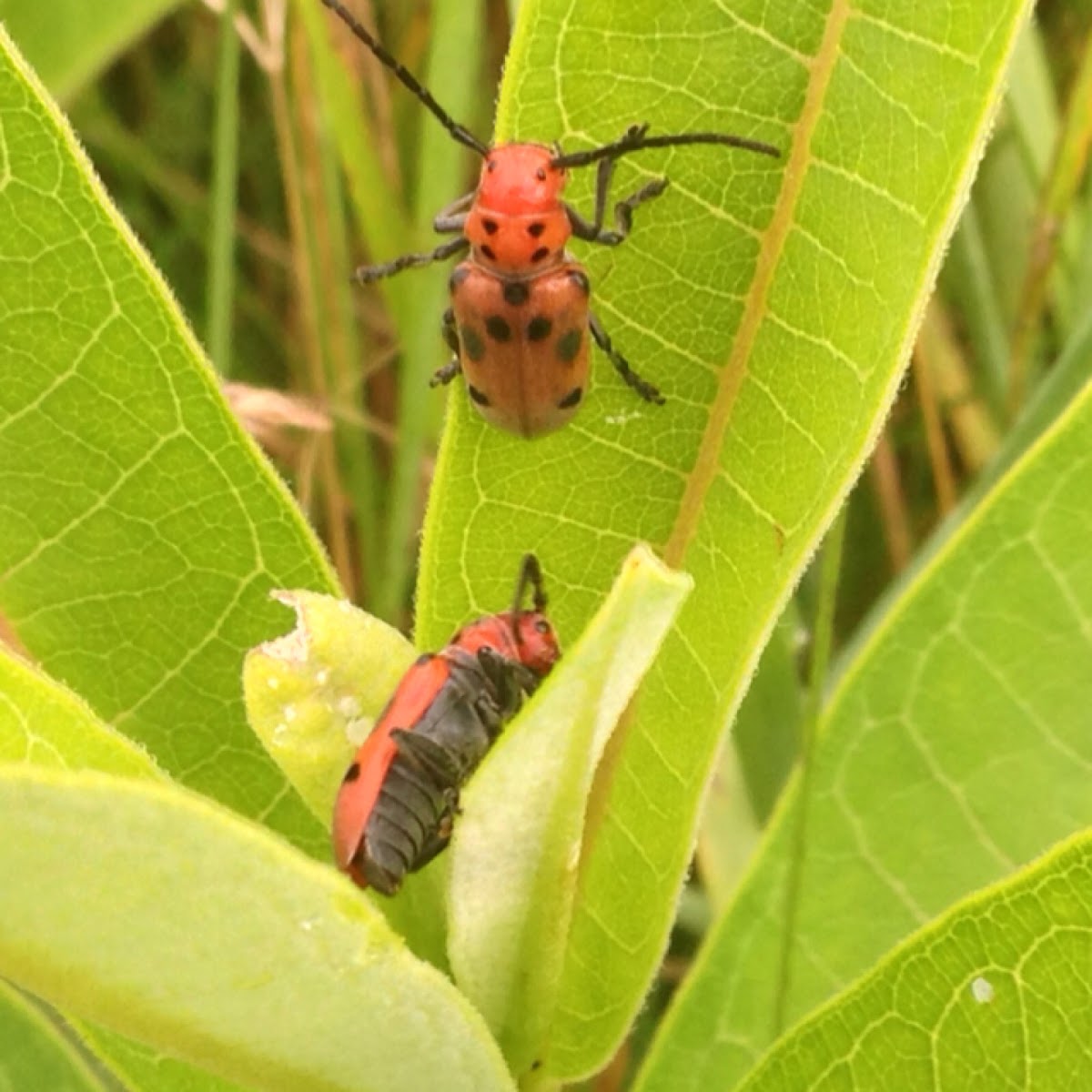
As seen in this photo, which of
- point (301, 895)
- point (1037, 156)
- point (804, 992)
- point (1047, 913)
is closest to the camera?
point (301, 895)

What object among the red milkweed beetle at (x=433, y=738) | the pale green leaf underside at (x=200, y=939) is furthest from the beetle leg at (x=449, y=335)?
the pale green leaf underside at (x=200, y=939)

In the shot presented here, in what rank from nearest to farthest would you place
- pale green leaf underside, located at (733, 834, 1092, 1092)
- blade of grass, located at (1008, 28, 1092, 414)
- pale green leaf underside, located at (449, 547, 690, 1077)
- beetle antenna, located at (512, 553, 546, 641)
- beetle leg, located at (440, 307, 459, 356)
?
pale green leaf underside, located at (449, 547, 690, 1077) < pale green leaf underside, located at (733, 834, 1092, 1092) < beetle antenna, located at (512, 553, 546, 641) < beetle leg, located at (440, 307, 459, 356) < blade of grass, located at (1008, 28, 1092, 414)

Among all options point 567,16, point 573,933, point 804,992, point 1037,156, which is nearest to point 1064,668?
point 804,992

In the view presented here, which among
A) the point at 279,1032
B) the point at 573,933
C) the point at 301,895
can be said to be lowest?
the point at 573,933

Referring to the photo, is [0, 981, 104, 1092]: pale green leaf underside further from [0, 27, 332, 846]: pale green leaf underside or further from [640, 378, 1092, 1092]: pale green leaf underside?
[640, 378, 1092, 1092]: pale green leaf underside

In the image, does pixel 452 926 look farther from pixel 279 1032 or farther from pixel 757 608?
pixel 757 608

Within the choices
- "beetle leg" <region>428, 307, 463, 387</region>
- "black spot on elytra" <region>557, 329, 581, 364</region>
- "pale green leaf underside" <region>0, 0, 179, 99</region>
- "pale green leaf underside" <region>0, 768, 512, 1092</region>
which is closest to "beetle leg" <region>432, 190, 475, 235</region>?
"beetle leg" <region>428, 307, 463, 387</region>
